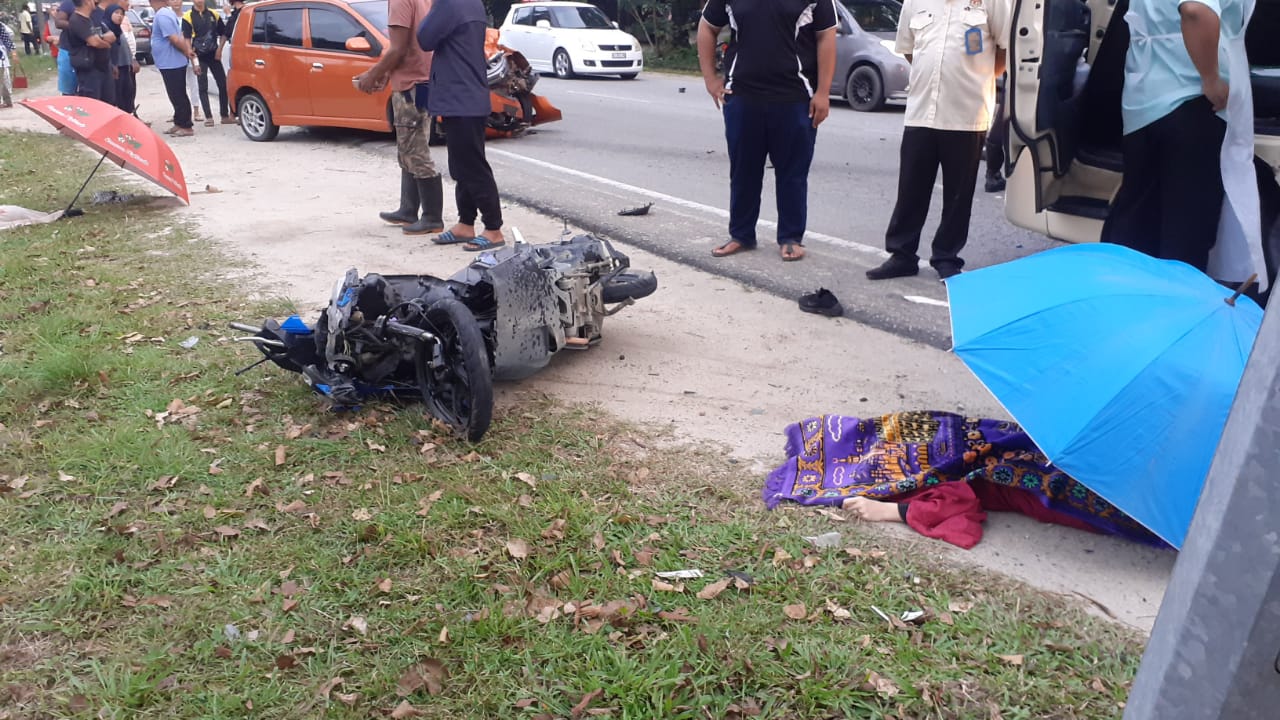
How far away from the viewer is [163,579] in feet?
11.0

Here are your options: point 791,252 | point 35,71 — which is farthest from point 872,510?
point 35,71

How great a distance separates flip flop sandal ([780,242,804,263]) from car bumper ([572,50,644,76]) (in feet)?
55.0

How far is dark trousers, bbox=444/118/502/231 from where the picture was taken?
6.96 meters

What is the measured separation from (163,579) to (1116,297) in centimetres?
313

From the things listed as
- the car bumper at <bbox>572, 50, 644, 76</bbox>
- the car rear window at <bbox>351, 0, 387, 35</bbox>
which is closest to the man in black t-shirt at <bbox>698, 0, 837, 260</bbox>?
the car rear window at <bbox>351, 0, 387, 35</bbox>

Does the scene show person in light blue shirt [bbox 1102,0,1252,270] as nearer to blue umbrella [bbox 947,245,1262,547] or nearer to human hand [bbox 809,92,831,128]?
blue umbrella [bbox 947,245,1262,547]

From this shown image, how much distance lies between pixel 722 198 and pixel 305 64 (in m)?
6.70

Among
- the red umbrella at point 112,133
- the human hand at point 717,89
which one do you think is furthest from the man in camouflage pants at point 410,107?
the human hand at point 717,89

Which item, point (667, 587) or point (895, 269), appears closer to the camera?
point (667, 587)

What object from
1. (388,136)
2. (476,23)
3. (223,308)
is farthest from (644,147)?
(223,308)

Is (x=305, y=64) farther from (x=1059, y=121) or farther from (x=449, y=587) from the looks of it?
(x=449, y=587)

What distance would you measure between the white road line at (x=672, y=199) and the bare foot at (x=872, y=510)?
12.0 ft

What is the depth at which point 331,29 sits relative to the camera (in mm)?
12664

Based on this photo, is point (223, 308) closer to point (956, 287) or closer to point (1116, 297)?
point (956, 287)
